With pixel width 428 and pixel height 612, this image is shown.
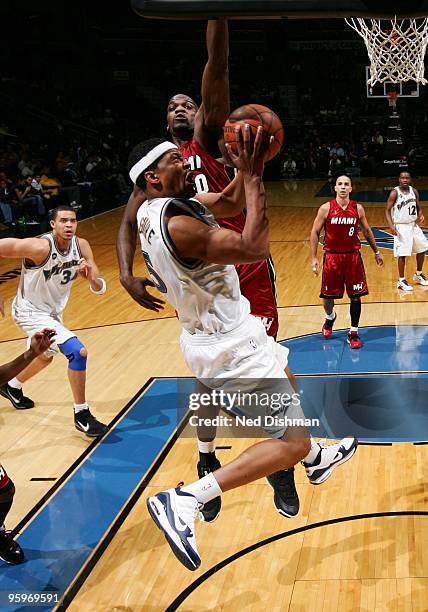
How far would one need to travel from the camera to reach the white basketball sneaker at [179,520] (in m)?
3.53

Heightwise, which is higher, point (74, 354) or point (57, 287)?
point (57, 287)

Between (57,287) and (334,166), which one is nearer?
(57,287)

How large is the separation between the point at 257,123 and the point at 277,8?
2.02ft

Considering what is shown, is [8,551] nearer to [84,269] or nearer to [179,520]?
[179,520]

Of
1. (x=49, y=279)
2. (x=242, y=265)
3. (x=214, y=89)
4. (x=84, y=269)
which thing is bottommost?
(x=49, y=279)

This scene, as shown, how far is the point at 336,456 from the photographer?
417cm

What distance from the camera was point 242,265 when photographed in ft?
15.4

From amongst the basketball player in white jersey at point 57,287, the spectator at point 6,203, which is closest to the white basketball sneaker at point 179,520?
the basketball player in white jersey at point 57,287

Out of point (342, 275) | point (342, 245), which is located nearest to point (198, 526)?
point (342, 275)

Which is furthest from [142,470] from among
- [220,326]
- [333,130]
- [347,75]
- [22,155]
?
[347,75]

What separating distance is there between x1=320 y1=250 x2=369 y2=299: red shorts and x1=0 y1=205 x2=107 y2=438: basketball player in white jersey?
2831mm

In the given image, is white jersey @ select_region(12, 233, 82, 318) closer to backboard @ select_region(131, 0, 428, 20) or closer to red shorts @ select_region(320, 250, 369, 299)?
red shorts @ select_region(320, 250, 369, 299)

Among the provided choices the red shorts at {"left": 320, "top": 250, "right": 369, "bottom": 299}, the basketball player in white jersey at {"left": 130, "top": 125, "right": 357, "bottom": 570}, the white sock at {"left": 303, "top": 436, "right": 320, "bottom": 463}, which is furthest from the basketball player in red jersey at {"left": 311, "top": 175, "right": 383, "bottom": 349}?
the basketball player in white jersey at {"left": 130, "top": 125, "right": 357, "bottom": 570}

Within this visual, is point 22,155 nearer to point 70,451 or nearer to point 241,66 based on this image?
point 241,66
